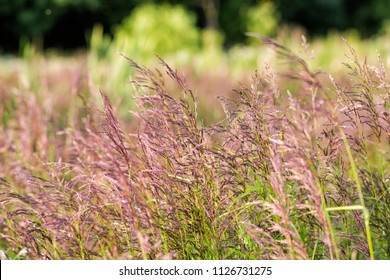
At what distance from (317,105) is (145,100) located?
1.80ft

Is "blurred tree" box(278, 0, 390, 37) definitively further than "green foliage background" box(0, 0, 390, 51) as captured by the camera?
Yes

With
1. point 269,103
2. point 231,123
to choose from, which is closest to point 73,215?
point 231,123

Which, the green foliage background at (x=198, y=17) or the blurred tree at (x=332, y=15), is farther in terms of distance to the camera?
the blurred tree at (x=332, y=15)

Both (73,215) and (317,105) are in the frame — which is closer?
(317,105)

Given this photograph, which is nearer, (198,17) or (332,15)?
(332,15)

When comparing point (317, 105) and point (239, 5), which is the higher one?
point (239, 5)

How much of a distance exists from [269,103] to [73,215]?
72 cm

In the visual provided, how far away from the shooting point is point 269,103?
1.94 m
